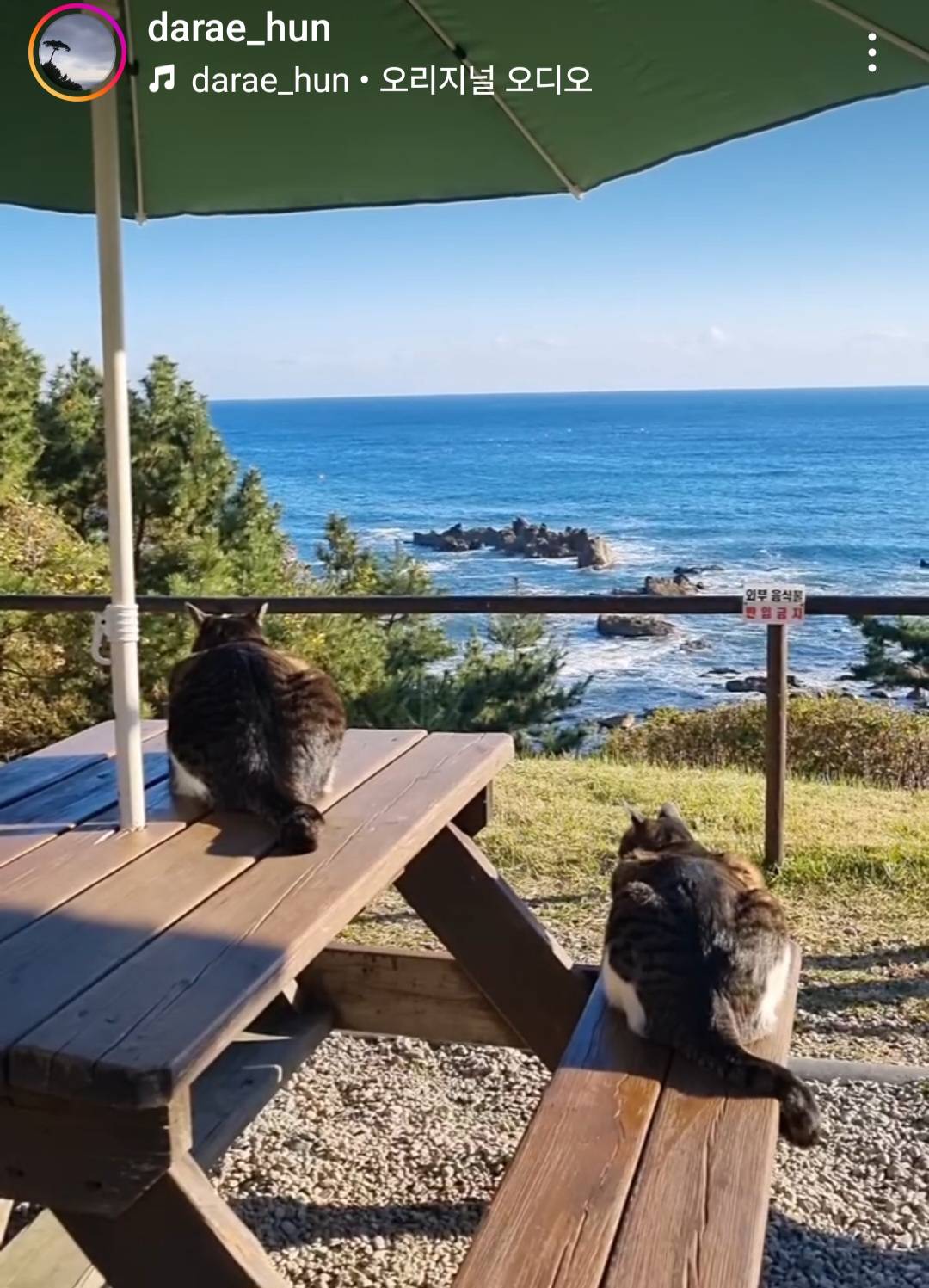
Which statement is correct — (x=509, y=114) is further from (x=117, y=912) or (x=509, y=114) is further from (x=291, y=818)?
(x=117, y=912)

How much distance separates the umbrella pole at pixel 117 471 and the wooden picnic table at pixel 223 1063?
0.14 meters

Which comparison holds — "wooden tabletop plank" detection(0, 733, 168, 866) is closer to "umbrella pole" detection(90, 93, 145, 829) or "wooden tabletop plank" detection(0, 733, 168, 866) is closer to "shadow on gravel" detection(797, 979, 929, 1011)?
"umbrella pole" detection(90, 93, 145, 829)

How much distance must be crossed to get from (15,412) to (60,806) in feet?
42.0

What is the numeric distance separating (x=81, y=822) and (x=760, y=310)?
65.9m

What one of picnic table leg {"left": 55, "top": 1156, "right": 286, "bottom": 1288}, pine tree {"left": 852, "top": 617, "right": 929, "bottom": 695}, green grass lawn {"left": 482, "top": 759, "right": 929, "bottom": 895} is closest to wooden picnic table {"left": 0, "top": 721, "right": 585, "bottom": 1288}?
picnic table leg {"left": 55, "top": 1156, "right": 286, "bottom": 1288}

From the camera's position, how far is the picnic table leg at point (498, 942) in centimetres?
261

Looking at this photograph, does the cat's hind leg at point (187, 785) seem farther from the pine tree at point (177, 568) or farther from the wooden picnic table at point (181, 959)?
the pine tree at point (177, 568)

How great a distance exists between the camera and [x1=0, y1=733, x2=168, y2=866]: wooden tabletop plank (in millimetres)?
2031

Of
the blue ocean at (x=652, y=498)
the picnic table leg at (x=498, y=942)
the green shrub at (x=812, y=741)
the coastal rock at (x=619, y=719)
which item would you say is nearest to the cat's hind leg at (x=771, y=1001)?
the picnic table leg at (x=498, y=942)

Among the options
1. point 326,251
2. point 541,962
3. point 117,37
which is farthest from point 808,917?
point 326,251

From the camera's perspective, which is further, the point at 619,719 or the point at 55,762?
the point at 619,719

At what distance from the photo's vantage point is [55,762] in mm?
2600

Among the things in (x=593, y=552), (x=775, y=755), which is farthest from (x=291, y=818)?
(x=593, y=552)

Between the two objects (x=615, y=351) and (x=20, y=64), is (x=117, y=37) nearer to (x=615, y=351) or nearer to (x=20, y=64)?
A: (x=20, y=64)
